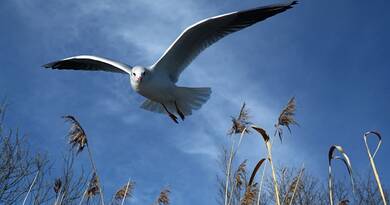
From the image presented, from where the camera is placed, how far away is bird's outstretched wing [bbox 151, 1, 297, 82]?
15.7 ft

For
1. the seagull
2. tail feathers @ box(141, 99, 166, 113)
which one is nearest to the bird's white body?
the seagull

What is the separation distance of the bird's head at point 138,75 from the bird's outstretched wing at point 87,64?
567 millimetres

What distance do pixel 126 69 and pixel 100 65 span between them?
1.01m

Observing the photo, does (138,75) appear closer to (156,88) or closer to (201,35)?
(156,88)

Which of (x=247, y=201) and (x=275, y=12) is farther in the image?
(x=275, y=12)

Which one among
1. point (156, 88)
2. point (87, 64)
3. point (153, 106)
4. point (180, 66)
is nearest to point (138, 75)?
point (156, 88)

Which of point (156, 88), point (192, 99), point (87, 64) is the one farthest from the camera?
point (87, 64)

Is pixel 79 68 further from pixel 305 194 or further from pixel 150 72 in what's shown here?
pixel 305 194

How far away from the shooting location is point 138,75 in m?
4.90

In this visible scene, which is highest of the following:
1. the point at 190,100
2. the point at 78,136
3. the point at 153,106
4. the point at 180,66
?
the point at 180,66

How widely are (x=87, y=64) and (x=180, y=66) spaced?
1569mm

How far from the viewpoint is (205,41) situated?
5324 mm

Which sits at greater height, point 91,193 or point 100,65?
point 100,65

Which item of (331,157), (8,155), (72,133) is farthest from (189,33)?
(8,155)
